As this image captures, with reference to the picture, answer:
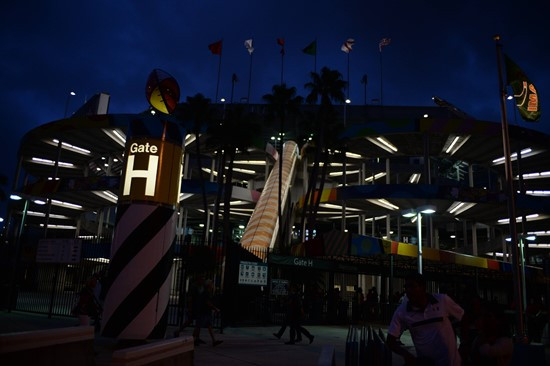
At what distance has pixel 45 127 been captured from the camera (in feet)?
130

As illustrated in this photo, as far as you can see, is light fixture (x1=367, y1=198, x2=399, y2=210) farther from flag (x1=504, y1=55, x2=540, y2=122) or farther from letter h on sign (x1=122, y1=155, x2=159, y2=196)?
letter h on sign (x1=122, y1=155, x2=159, y2=196)

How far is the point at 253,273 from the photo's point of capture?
54.2 feet

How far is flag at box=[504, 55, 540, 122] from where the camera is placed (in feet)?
51.0

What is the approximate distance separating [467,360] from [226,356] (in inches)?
232

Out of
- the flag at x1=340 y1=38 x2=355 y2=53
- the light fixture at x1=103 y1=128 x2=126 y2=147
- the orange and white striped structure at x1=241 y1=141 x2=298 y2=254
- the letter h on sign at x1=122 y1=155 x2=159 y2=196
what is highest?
the flag at x1=340 y1=38 x2=355 y2=53

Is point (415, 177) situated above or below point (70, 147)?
above

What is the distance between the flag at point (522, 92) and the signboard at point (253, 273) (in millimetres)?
10432

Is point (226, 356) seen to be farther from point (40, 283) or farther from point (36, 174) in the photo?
point (36, 174)

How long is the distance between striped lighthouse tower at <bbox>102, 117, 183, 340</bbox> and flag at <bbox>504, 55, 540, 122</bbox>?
13.1m

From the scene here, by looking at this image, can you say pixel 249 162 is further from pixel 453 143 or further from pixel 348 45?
pixel 453 143

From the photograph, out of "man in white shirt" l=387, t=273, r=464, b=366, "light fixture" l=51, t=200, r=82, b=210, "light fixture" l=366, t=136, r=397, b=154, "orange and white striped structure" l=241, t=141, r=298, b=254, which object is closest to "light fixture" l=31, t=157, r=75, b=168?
"light fixture" l=51, t=200, r=82, b=210

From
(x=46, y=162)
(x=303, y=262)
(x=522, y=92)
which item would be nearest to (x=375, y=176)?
(x=46, y=162)

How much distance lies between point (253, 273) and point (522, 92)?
36.3ft

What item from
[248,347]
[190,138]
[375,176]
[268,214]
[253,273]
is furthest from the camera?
[375,176]
